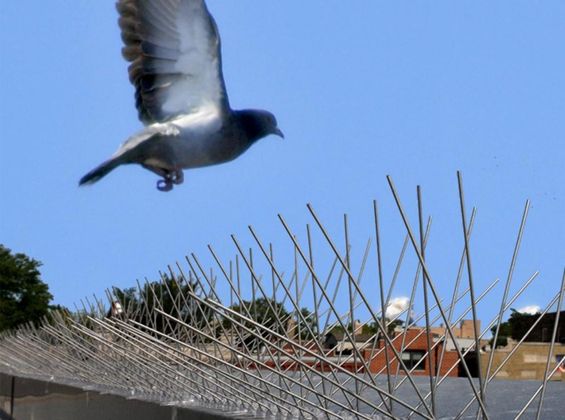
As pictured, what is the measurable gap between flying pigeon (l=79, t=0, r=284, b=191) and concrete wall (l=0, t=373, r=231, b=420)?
315 centimetres

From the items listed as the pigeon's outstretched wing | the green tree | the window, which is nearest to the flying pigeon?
the pigeon's outstretched wing

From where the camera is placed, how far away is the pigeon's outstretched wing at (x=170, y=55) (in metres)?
11.9

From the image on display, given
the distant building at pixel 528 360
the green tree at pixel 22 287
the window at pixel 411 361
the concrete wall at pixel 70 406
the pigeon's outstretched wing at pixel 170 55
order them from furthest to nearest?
1. the green tree at pixel 22 287
2. the distant building at pixel 528 360
3. the pigeon's outstretched wing at pixel 170 55
4. the window at pixel 411 361
5. the concrete wall at pixel 70 406

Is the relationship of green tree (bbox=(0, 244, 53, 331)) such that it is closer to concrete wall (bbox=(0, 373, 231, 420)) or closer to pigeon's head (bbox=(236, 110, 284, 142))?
pigeon's head (bbox=(236, 110, 284, 142))

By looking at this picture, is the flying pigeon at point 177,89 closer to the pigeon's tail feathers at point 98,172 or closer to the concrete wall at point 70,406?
the pigeon's tail feathers at point 98,172

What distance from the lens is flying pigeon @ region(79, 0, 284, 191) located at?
11.8m

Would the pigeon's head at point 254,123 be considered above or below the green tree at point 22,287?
above

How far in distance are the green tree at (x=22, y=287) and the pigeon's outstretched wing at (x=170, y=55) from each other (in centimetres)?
3122

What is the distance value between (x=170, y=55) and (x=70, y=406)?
6471mm

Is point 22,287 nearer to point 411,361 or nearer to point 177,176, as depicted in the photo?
point 177,176

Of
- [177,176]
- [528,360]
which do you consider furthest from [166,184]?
[528,360]

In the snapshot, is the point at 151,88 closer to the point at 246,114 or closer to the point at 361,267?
the point at 246,114

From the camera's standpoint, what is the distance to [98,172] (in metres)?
10.2

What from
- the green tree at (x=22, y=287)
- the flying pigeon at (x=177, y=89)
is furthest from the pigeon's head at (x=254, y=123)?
the green tree at (x=22, y=287)
